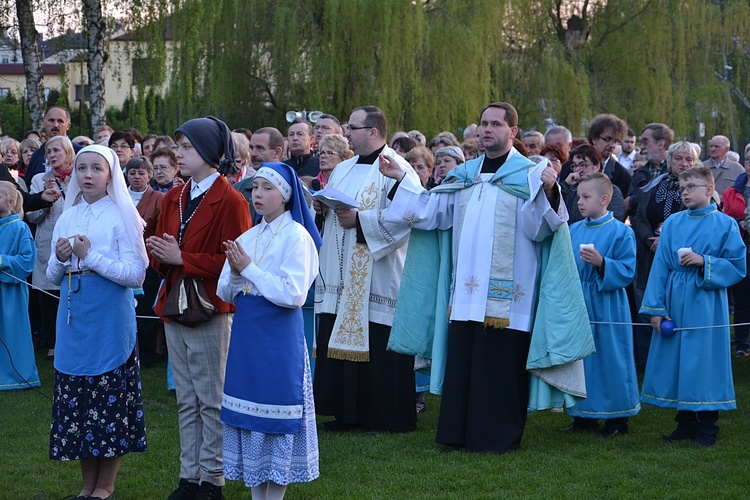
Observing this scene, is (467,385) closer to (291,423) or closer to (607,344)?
(607,344)

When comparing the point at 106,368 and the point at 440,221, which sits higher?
the point at 440,221

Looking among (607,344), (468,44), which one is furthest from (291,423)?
(468,44)

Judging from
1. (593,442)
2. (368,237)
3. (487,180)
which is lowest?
(593,442)

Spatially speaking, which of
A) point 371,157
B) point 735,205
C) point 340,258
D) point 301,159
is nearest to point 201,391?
point 340,258

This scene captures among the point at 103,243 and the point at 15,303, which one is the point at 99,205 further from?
the point at 15,303

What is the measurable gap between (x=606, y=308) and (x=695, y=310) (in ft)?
2.17

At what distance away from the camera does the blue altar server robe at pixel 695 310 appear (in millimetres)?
7039

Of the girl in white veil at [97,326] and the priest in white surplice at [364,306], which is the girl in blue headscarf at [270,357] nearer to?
the girl in white veil at [97,326]

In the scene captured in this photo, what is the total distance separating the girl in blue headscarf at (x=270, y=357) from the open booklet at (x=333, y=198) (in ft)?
5.88

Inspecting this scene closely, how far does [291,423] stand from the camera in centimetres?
529

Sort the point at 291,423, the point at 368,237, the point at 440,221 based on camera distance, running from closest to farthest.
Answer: the point at 291,423 → the point at 440,221 → the point at 368,237

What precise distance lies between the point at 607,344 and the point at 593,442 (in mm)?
729

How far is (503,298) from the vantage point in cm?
680

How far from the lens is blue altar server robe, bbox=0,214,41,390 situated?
928 centimetres
